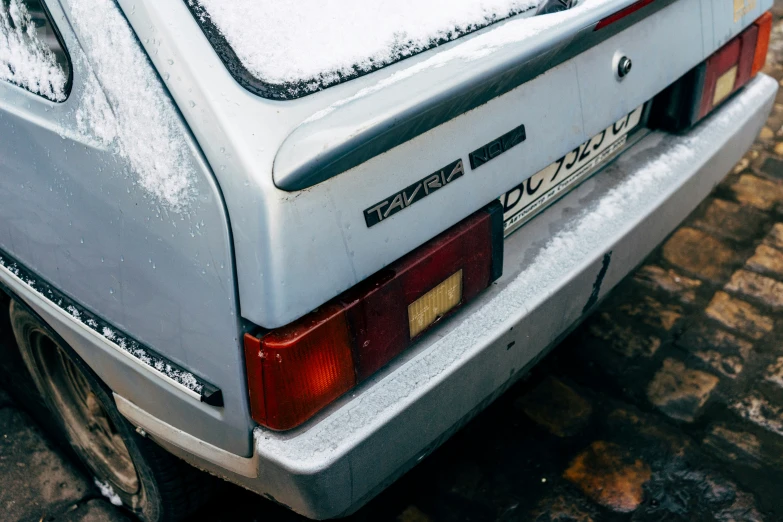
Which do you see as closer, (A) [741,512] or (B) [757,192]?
(A) [741,512]

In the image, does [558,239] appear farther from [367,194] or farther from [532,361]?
[367,194]

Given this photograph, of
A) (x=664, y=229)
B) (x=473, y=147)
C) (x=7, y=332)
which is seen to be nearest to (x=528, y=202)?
(x=473, y=147)

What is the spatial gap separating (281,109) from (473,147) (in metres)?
0.42

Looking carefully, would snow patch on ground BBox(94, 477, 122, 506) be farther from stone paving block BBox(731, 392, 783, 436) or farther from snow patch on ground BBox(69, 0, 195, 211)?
stone paving block BBox(731, 392, 783, 436)

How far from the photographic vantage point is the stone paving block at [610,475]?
82.5 inches

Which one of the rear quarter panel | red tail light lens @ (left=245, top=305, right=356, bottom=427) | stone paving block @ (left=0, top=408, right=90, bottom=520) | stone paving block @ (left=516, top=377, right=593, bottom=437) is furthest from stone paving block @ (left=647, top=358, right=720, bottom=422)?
stone paving block @ (left=0, top=408, right=90, bottom=520)

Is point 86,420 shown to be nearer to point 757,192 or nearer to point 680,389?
point 680,389

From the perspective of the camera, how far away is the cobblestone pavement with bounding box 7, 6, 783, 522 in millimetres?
2102

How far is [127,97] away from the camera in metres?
1.34

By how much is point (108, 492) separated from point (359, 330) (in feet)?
4.41

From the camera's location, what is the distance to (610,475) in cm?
217

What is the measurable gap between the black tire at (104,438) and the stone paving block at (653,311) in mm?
1656

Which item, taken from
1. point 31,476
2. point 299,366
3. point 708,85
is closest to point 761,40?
point 708,85

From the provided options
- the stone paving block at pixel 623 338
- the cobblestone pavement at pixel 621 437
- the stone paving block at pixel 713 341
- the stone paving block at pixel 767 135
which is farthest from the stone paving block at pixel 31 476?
the stone paving block at pixel 767 135
